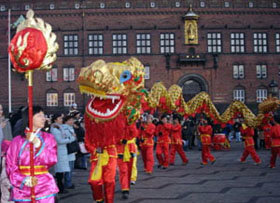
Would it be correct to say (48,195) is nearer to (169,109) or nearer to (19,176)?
(19,176)

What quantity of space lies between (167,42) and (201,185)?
101 feet

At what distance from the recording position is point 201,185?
10.3 metres

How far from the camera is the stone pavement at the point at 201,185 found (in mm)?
8617

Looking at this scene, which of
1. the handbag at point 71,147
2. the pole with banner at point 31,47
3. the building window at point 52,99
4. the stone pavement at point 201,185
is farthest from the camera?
the building window at point 52,99

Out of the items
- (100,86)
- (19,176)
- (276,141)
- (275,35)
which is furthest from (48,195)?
(275,35)

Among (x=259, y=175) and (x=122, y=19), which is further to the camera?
(x=122, y=19)

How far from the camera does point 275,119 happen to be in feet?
42.9

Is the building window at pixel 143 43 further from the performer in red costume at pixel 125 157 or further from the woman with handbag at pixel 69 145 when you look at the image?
the performer in red costume at pixel 125 157

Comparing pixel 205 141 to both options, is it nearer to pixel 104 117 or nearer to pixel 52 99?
pixel 104 117

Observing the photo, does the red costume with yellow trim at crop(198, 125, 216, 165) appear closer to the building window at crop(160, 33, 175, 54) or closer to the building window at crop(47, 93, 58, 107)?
the building window at crop(160, 33, 175, 54)

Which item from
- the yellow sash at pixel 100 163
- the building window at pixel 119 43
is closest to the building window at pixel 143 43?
the building window at pixel 119 43

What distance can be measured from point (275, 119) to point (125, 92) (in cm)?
683

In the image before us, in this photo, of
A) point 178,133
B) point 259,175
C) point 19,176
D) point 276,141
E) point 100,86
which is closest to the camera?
point 19,176

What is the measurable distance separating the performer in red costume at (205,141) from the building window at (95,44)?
87.0 ft
